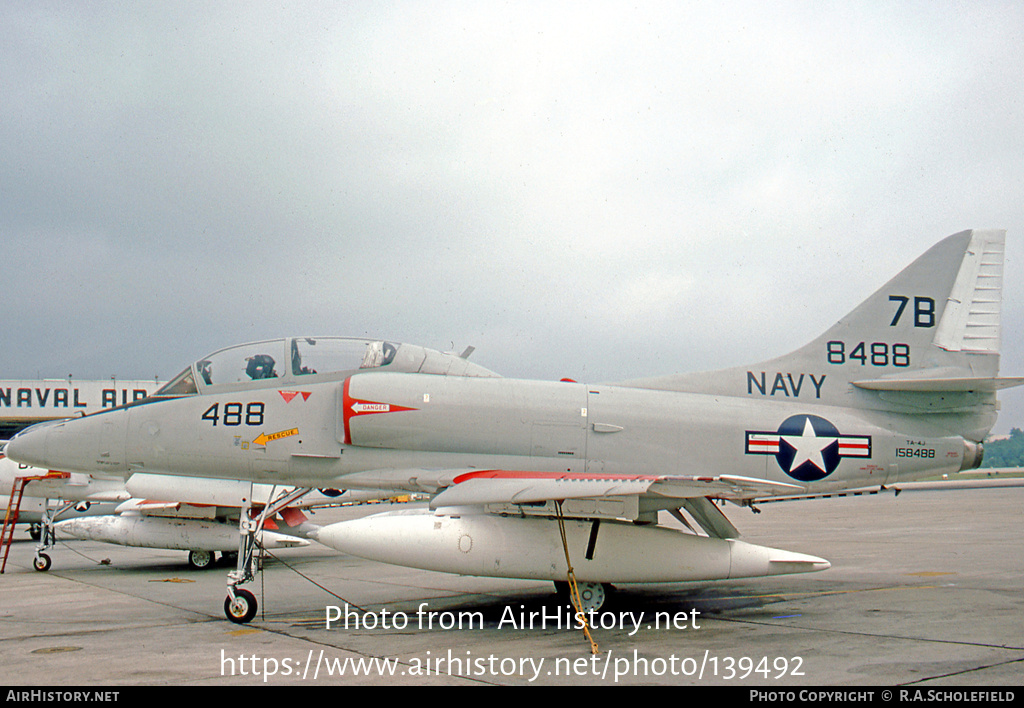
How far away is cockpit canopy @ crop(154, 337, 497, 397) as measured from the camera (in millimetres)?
9539

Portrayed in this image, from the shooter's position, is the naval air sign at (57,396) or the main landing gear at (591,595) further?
the naval air sign at (57,396)

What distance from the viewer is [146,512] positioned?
14992 millimetres

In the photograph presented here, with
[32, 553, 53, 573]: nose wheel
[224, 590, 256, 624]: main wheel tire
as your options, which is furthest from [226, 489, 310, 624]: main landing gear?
[32, 553, 53, 573]: nose wheel

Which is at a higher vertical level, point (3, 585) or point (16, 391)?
point (16, 391)

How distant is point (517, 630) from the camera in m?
8.47

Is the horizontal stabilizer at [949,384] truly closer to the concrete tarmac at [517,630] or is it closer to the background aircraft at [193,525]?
the concrete tarmac at [517,630]

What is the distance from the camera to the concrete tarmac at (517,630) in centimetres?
638

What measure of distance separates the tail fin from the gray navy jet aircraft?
26 mm

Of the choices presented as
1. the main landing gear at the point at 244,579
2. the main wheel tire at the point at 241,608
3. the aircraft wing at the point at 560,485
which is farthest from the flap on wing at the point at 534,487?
the main wheel tire at the point at 241,608

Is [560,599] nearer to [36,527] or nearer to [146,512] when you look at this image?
[146,512]

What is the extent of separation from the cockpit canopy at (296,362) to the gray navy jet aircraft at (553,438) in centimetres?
2

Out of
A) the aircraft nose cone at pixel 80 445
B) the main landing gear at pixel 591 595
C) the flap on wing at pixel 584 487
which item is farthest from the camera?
the aircraft nose cone at pixel 80 445
